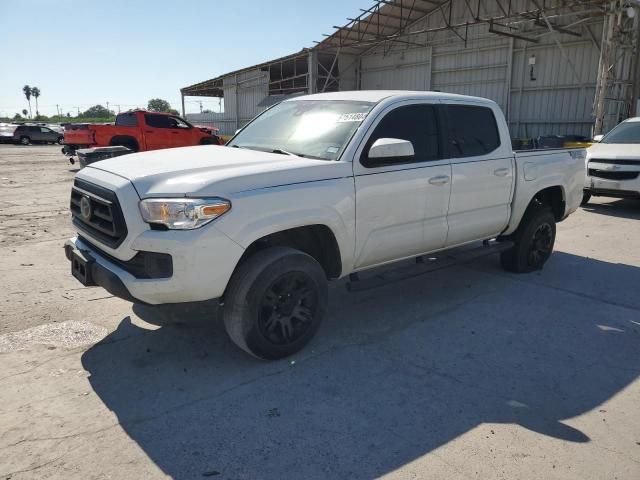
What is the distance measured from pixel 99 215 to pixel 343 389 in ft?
6.70

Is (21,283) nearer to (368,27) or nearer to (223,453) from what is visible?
(223,453)

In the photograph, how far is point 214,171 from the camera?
3.40m

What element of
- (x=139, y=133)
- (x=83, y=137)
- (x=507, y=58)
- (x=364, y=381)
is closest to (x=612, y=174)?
(x=364, y=381)

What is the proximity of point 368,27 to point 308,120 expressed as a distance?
21.5m

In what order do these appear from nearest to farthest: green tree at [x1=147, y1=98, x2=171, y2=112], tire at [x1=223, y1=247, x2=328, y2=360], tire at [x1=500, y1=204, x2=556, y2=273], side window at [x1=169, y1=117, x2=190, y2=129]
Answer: tire at [x1=223, y1=247, x2=328, y2=360], tire at [x1=500, y1=204, x2=556, y2=273], side window at [x1=169, y1=117, x2=190, y2=129], green tree at [x1=147, y1=98, x2=171, y2=112]

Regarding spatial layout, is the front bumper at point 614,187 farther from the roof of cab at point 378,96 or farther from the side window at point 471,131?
the roof of cab at point 378,96

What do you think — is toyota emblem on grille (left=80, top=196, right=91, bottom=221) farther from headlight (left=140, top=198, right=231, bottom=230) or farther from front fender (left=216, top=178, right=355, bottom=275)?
front fender (left=216, top=178, right=355, bottom=275)

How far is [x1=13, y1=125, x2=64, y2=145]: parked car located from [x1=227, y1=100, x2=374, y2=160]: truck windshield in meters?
37.7

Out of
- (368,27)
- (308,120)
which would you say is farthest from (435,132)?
(368,27)

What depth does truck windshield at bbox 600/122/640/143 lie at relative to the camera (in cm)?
1050

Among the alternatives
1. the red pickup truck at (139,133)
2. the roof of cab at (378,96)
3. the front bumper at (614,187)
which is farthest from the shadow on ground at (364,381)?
the red pickup truck at (139,133)

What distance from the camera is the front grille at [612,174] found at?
30.8 ft

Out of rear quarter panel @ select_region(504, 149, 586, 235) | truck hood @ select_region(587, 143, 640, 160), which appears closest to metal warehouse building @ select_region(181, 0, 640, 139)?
truck hood @ select_region(587, 143, 640, 160)

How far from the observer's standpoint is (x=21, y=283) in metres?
5.25
